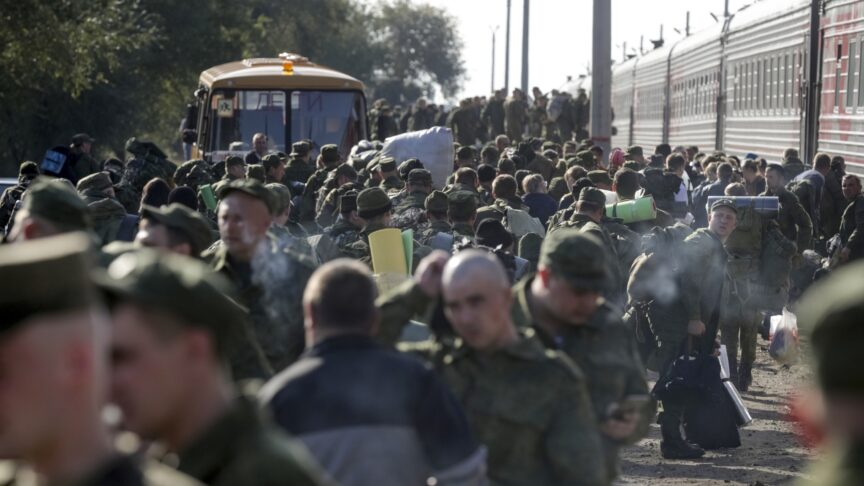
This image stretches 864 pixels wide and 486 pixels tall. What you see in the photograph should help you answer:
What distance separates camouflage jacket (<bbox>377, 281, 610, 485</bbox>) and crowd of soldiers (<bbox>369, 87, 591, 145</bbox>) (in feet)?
94.9

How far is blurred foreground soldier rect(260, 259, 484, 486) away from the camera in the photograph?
15.2ft

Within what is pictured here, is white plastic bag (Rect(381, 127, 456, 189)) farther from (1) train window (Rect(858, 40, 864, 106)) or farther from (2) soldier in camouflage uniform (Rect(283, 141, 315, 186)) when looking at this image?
(1) train window (Rect(858, 40, 864, 106))

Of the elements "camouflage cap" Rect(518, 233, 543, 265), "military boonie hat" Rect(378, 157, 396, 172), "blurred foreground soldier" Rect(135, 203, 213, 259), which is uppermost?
"blurred foreground soldier" Rect(135, 203, 213, 259)

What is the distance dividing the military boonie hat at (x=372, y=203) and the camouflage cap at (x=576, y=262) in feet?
16.3

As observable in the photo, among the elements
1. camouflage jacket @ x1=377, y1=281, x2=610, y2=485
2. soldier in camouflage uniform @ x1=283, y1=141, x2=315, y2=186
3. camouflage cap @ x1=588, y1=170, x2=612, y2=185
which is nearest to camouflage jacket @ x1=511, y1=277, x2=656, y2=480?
camouflage jacket @ x1=377, y1=281, x2=610, y2=485

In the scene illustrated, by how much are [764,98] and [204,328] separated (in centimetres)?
2577

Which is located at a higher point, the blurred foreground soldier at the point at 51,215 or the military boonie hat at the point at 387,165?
the blurred foreground soldier at the point at 51,215

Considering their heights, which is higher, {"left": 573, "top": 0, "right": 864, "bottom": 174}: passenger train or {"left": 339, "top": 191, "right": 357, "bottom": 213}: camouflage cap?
{"left": 573, "top": 0, "right": 864, "bottom": 174}: passenger train

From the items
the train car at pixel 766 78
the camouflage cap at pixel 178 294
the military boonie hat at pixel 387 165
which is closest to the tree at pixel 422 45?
the train car at pixel 766 78

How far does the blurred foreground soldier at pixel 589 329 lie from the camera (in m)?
5.48

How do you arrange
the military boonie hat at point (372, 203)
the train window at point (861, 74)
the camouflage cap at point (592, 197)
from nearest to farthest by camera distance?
the military boonie hat at point (372, 203)
the camouflage cap at point (592, 197)
the train window at point (861, 74)

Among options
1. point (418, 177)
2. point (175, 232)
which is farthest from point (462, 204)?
point (175, 232)

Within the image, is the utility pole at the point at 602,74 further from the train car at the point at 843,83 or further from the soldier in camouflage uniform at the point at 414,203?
the soldier in camouflage uniform at the point at 414,203

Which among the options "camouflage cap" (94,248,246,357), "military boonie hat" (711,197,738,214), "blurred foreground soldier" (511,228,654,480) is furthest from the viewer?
"military boonie hat" (711,197,738,214)
